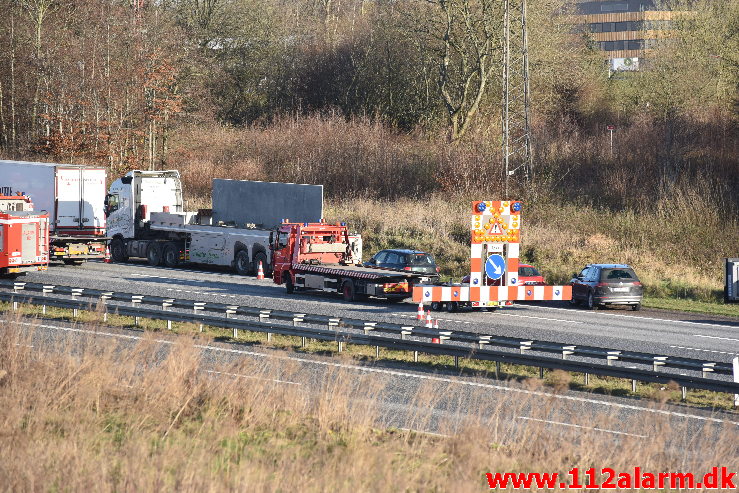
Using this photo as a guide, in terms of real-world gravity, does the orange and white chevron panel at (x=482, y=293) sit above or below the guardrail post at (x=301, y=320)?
above

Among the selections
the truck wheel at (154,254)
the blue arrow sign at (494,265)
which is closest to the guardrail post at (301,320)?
the blue arrow sign at (494,265)

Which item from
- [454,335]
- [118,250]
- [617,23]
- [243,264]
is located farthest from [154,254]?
[617,23]

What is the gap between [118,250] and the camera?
4019cm

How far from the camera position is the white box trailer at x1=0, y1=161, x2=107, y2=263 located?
1400 inches

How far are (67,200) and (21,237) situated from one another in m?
4.97

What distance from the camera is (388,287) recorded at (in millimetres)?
26875

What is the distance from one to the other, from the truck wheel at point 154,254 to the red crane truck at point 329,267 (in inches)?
346

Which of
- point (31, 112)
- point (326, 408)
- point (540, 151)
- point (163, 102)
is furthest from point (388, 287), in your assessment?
point (31, 112)

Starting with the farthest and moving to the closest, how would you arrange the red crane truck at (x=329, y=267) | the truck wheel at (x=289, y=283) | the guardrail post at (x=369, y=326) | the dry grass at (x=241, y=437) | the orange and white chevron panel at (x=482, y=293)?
the truck wheel at (x=289, y=283) < the red crane truck at (x=329, y=267) < the orange and white chevron panel at (x=482, y=293) < the guardrail post at (x=369, y=326) < the dry grass at (x=241, y=437)

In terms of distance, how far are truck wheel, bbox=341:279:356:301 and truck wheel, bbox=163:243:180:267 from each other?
12238 mm

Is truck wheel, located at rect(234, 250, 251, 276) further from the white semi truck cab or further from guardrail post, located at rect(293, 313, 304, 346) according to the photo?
guardrail post, located at rect(293, 313, 304, 346)

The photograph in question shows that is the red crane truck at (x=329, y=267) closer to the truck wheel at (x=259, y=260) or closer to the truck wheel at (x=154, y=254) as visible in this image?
the truck wheel at (x=259, y=260)

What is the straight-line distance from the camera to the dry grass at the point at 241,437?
8.76 metres

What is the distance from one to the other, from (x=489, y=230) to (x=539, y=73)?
105 ft
